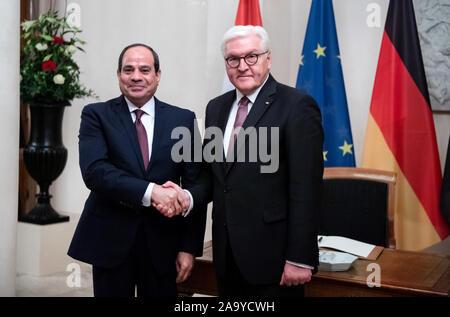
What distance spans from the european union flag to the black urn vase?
2.13 meters

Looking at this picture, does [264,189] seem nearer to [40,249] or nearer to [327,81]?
[327,81]

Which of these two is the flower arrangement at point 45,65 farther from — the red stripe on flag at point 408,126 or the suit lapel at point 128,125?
the red stripe on flag at point 408,126

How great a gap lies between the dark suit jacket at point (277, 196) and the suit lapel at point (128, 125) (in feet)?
0.86

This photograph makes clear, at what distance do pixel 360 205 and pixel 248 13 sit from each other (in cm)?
187

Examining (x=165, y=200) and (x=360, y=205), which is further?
(x=360, y=205)

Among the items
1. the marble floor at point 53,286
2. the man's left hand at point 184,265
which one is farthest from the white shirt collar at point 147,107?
the marble floor at point 53,286

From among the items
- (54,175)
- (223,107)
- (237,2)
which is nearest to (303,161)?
(223,107)

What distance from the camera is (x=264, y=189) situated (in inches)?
68.8

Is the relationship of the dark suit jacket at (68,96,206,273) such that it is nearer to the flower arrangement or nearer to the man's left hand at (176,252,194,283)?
the man's left hand at (176,252,194,283)

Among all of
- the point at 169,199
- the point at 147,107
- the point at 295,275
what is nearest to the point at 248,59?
the point at 147,107

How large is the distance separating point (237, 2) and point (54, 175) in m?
2.20

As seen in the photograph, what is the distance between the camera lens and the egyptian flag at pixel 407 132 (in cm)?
353

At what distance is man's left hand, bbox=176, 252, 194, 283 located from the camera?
6.16 ft
